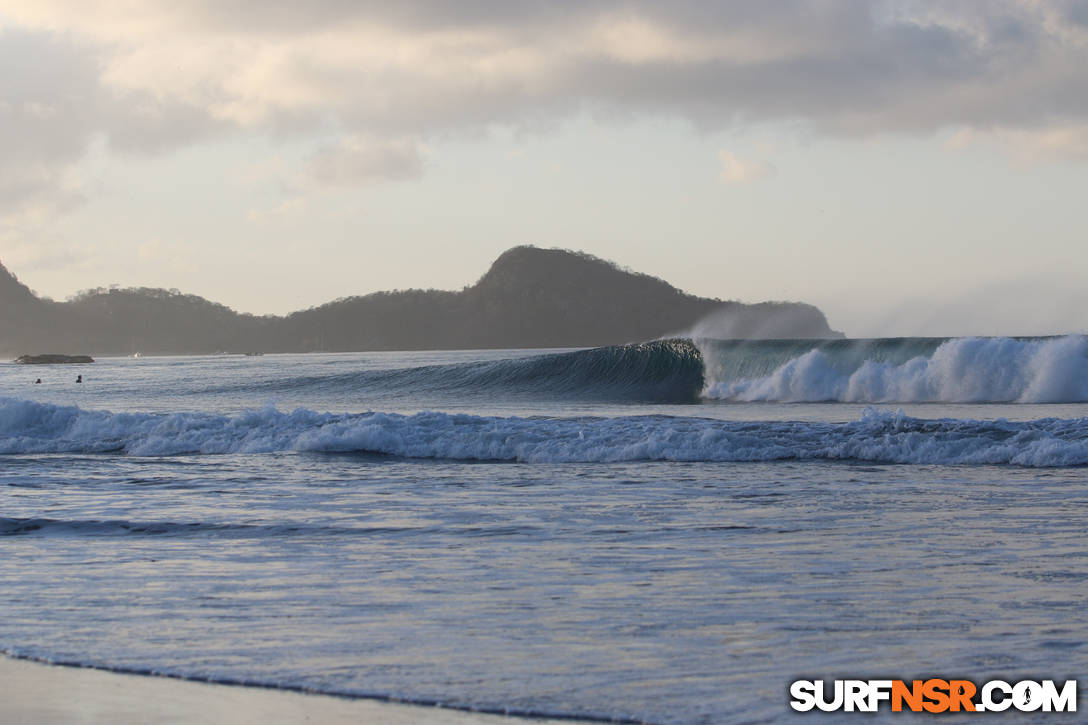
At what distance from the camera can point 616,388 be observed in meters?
34.1

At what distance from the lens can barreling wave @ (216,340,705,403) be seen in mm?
33656

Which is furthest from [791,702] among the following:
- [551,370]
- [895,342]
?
[551,370]

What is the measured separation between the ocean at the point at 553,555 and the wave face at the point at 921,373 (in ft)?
39.0

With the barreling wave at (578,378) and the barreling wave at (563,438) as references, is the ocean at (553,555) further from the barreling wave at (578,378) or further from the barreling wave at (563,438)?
the barreling wave at (578,378)

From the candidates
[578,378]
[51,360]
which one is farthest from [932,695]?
[51,360]

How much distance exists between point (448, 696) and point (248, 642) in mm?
1498

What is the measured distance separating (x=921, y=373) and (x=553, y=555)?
905 inches

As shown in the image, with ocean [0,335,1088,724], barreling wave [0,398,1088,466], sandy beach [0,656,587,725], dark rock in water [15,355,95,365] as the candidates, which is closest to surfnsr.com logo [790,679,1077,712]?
ocean [0,335,1088,724]

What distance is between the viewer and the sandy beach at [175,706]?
469 cm

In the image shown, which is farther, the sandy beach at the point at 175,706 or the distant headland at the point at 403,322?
the distant headland at the point at 403,322

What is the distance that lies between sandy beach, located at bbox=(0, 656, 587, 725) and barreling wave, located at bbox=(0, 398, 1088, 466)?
10519mm

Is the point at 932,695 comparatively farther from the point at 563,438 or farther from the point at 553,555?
the point at 563,438

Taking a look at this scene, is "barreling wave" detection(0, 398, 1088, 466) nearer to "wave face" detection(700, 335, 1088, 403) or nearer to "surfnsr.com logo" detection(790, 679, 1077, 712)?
"surfnsr.com logo" detection(790, 679, 1077, 712)

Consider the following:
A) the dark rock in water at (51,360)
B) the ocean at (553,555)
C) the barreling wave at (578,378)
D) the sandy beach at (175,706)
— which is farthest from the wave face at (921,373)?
the dark rock in water at (51,360)
